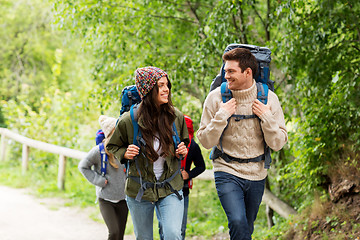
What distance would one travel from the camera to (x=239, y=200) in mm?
3818

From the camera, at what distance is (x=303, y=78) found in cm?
664

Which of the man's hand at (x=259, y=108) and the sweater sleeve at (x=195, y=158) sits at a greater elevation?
the man's hand at (x=259, y=108)

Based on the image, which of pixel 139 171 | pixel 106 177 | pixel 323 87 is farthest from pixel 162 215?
pixel 323 87

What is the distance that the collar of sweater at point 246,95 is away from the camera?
3.81 metres

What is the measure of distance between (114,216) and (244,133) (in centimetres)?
175

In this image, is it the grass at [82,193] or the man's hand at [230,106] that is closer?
the man's hand at [230,106]

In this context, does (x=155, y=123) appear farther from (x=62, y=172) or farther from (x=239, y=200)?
(x=62, y=172)

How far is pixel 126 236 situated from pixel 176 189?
333 centimetres

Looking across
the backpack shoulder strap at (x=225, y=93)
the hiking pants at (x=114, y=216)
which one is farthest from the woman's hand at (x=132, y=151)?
the hiking pants at (x=114, y=216)

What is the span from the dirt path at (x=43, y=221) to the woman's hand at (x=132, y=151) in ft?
11.0

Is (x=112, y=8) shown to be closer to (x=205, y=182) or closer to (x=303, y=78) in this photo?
(x=303, y=78)

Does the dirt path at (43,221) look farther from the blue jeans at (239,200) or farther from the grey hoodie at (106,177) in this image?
the blue jeans at (239,200)

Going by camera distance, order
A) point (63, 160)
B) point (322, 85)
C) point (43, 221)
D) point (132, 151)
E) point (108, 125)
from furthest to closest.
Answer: point (63, 160) < point (43, 221) < point (322, 85) < point (108, 125) < point (132, 151)

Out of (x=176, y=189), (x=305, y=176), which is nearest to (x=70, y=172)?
(x=305, y=176)
